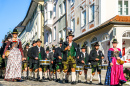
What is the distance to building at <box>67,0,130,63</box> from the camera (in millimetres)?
19828

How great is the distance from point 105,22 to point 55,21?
2008 cm

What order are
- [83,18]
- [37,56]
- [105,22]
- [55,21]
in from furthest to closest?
[55,21] → [83,18] → [105,22] → [37,56]

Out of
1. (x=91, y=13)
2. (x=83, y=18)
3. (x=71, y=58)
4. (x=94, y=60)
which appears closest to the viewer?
(x=71, y=58)

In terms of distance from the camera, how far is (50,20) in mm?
43094

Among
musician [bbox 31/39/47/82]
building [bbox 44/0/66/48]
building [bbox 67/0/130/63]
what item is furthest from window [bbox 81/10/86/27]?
musician [bbox 31/39/47/82]

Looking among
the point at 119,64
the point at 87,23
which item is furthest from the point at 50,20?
the point at 119,64

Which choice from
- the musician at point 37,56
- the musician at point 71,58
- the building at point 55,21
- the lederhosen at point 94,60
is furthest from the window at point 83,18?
the musician at point 71,58

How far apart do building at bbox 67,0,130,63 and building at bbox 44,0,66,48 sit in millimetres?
8203

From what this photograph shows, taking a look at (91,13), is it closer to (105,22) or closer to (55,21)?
(105,22)

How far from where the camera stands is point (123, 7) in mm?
20906

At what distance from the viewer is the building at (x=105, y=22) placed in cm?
1983

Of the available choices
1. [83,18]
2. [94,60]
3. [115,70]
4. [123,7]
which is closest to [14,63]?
[94,60]

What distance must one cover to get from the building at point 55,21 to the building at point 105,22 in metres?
8.20

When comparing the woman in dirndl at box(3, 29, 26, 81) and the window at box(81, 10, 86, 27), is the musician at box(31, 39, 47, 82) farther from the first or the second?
the window at box(81, 10, 86, 27)
